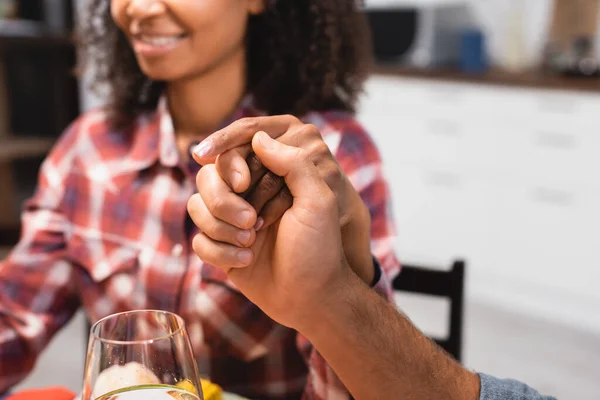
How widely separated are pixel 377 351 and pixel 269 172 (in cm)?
21

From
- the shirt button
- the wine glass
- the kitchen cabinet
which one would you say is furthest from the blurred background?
the wine glass

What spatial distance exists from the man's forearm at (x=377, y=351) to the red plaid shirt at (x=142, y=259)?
0.28 m

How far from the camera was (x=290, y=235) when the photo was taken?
668 millimetres

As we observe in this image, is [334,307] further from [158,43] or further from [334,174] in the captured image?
[158,43]

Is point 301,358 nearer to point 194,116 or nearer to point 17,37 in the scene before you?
point 194,116

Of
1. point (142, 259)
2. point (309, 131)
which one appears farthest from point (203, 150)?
point (142, 259)

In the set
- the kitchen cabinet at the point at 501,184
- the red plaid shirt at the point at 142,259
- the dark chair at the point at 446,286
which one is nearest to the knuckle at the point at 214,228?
the red plaid shirt at the point at 142,259

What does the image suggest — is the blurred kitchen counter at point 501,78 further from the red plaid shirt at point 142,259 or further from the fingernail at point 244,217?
the fingernail at point 244,217

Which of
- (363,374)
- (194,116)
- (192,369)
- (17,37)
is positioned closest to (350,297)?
(363,374)

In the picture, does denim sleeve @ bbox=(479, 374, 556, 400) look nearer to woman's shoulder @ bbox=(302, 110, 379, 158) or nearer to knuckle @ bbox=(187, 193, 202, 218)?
knuckle @ bbox=(187, 193, 202, 218)

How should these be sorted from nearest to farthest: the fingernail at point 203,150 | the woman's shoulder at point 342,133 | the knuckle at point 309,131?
the fingernail at point 203,150
the knuckle at point 309,131
the woman's shoulder at point 342,133

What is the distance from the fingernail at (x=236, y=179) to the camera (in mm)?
634

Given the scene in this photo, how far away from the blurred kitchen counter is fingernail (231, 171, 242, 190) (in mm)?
2519

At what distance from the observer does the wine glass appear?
521 mm
